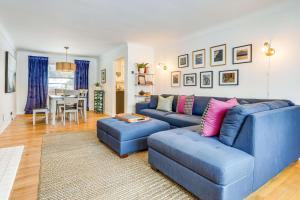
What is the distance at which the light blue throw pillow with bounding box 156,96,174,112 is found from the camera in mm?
4280

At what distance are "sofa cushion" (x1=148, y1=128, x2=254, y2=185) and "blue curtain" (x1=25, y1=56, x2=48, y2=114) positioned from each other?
600 cm

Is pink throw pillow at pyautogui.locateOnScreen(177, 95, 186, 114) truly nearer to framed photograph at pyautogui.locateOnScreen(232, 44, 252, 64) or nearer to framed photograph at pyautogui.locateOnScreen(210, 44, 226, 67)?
framed photograph at pyautogui.locateOnScreen(210, 44, 226, 67)

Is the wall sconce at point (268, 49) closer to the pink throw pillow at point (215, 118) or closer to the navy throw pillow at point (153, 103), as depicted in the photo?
the pink throw pillow at point (215, 118)

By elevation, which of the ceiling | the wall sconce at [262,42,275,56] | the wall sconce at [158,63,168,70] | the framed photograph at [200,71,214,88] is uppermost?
the ceiling

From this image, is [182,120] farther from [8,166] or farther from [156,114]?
[8,166]

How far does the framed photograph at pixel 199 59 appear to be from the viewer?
4.09 meters

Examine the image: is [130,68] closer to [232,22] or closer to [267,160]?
[232,22]

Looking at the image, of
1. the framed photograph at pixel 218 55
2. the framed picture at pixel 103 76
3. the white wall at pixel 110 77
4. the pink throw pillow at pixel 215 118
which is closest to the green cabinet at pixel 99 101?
the white wall at pixel 110 77

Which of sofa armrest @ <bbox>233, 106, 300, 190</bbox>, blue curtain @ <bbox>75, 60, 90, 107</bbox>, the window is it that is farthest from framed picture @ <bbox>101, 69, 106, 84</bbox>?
sofa armrest @ <bbox>233, 106, 300, 190</bbox>

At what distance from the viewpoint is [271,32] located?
2.95 metres

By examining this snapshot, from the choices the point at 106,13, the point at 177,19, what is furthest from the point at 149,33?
the point at 106,13

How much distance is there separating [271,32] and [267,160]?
2231 millimetres

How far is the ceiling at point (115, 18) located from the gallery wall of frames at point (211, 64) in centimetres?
54

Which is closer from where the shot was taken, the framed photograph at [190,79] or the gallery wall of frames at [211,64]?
the gallery wall of frames at [211,64]
